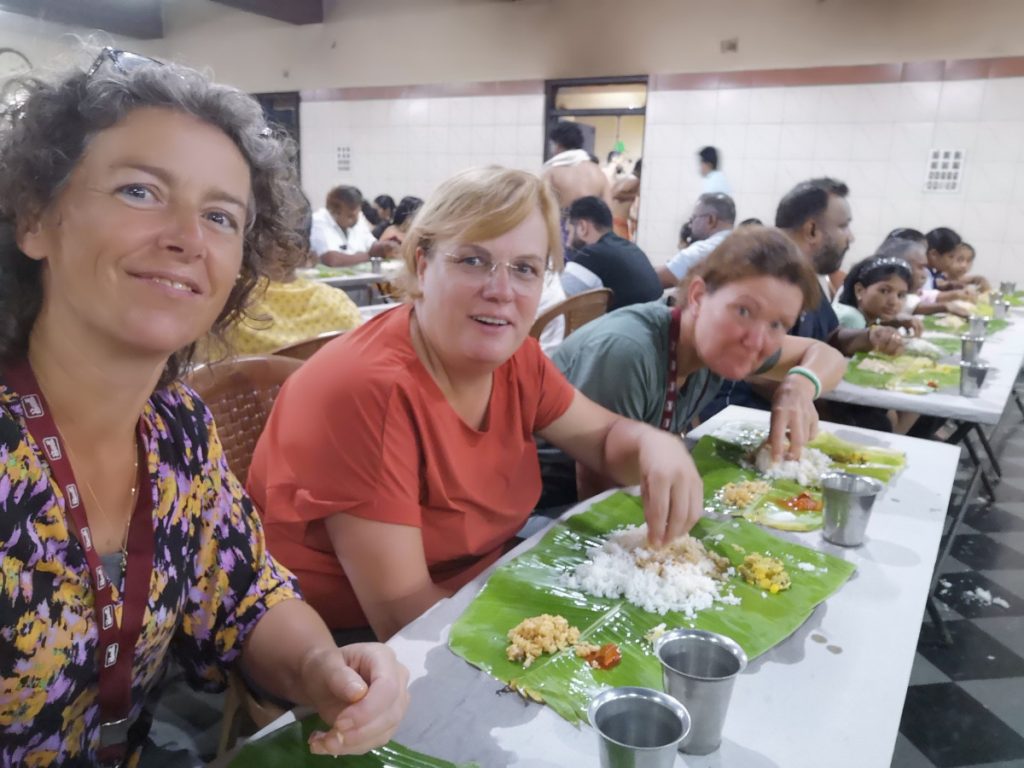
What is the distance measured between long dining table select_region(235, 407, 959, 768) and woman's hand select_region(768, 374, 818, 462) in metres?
0.61

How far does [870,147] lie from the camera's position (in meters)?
7.35

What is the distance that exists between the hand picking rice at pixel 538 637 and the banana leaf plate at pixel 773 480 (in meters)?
0.70

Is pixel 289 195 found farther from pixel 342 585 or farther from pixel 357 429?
pixel 342 585

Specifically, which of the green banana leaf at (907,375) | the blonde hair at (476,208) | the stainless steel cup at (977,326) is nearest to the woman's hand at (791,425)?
the blonde hair at (476,208)

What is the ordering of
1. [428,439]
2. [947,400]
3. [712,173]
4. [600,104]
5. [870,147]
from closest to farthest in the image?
[428,439], [947,400], [870,147], [712,173], [600,104]

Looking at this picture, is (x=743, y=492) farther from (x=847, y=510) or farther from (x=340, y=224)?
(x=340, y=224)

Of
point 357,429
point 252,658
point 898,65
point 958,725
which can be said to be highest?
point 898,65

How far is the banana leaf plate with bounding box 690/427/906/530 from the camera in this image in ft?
5.76

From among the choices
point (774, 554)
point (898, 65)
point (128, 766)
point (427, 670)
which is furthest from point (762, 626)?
point (898, 65)

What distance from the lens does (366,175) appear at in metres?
10.6

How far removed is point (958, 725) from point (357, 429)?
7.54 ft

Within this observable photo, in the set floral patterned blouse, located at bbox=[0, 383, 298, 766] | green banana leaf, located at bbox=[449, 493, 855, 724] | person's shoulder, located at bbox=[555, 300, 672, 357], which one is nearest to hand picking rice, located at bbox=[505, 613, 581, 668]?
green banana leaf, located at bbox=[449, 493, 855, 724]

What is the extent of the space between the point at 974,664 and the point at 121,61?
3269mm

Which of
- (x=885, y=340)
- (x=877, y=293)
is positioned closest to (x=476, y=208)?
(x=885, y=340)
